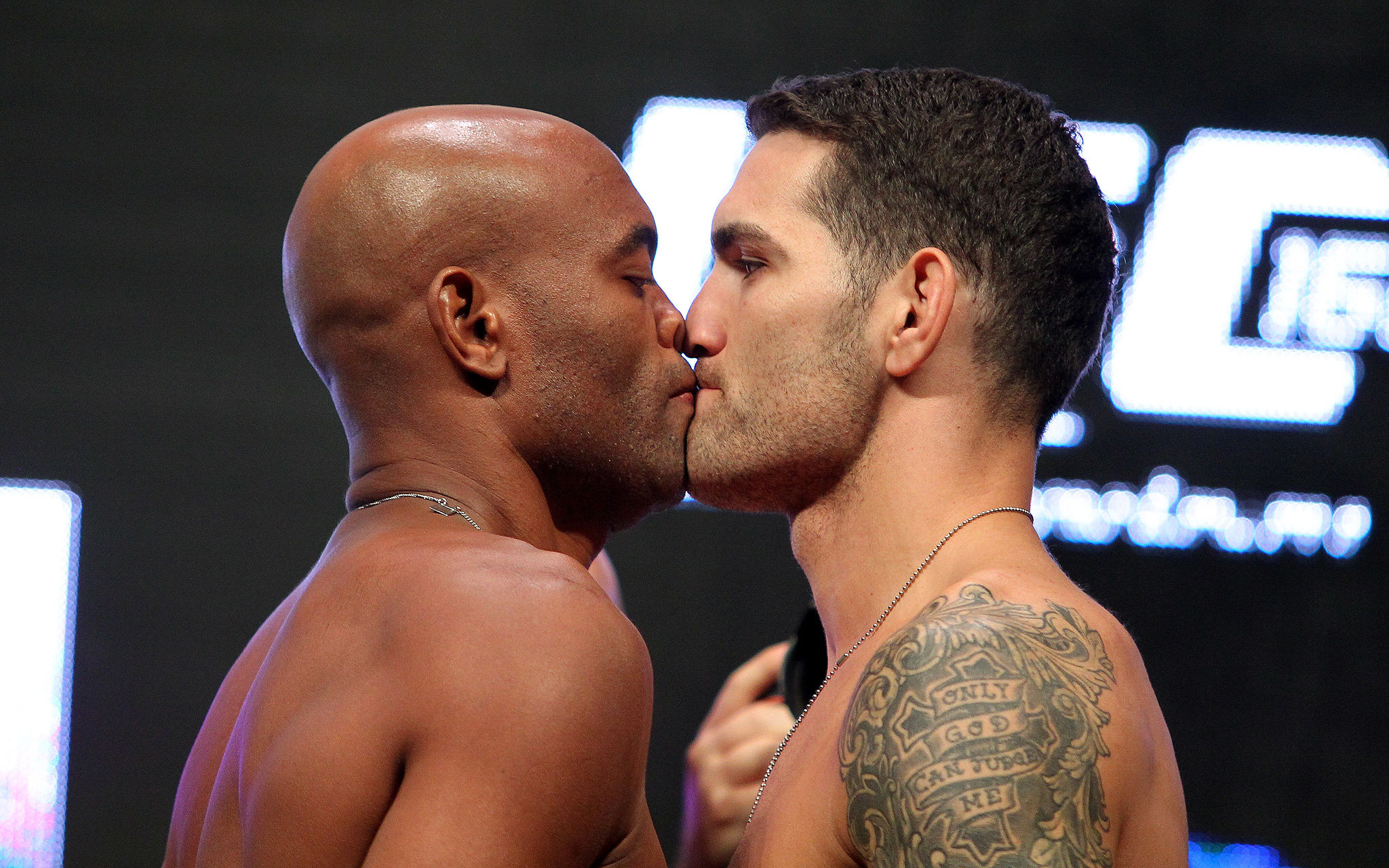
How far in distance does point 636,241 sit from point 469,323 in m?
0.28

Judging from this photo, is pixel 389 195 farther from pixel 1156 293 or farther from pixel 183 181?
pixel 1156 293

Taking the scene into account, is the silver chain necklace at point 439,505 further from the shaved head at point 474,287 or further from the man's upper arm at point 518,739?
the man's upper arm at point 518,739

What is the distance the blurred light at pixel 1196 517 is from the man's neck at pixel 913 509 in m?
2.10

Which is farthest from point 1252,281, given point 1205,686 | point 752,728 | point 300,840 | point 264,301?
point 300,840

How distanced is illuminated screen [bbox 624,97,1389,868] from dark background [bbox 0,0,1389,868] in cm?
3

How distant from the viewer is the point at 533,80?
3791mm

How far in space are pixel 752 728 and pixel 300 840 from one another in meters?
1.10

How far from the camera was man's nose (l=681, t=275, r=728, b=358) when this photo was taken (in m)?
1.90

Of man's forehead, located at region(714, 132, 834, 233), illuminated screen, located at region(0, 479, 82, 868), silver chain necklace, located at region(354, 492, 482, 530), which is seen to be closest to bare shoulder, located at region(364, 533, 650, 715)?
silver chain necklace, located at region(354, 492, 482, 530)

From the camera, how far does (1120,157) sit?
3.89m

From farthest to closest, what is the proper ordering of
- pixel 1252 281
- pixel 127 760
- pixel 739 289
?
1. pixel 1252 281
2. pixel 127 760
3. pixel 739 289

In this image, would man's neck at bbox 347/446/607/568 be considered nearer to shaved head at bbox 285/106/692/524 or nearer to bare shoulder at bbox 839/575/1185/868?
shaved head at bbox 285/106/692/524

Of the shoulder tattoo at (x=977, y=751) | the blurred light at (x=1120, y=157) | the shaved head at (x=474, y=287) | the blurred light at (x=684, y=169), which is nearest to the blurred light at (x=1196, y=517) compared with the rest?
the blurred light at (x=1120, y=157)

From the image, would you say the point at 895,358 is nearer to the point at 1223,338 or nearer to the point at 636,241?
the point at 636,241
